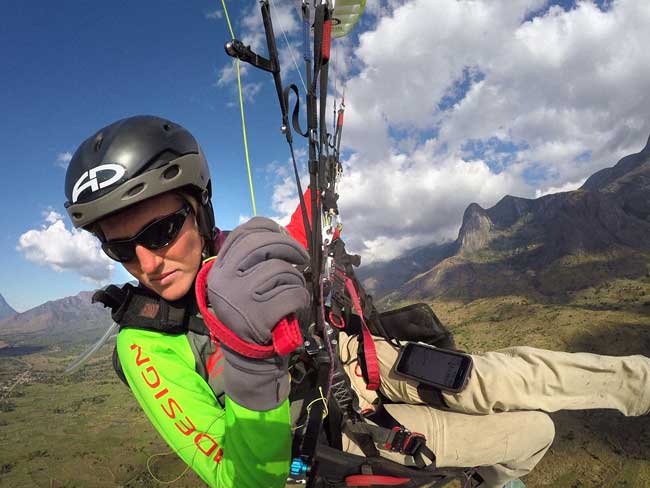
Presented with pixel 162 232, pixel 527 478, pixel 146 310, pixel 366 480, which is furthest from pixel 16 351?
pixel 366 480

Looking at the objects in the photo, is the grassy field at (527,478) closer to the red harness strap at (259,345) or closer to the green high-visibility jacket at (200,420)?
the green high-visibility jacket at (200,420)

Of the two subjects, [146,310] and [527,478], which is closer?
[146,310]

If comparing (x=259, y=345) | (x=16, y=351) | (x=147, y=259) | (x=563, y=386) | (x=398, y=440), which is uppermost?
(x=16, y=351)

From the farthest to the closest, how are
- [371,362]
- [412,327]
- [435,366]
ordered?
[412,327] < [371,362] < [435,366]

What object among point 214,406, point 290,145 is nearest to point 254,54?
point 290,145

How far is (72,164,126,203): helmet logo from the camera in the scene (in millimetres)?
2090

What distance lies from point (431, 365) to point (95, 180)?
2845 mm

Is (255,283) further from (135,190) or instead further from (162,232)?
(135,190)

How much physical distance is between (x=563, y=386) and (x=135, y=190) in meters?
3.47

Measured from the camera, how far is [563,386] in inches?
100

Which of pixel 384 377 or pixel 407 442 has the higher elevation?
pixel 384 377

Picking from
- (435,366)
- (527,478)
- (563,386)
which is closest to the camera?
(563,386)

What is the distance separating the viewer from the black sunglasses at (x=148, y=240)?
204 centimetres

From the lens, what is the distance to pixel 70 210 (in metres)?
2.08
